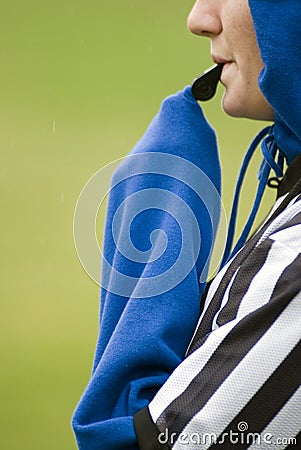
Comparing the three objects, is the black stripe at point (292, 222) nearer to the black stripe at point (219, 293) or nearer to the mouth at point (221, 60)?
the black stripe at point (219, 293)

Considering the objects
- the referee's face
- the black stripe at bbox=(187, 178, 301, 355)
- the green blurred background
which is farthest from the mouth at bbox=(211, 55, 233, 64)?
the green blurred background

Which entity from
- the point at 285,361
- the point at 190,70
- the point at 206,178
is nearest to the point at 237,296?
the point at 285,361

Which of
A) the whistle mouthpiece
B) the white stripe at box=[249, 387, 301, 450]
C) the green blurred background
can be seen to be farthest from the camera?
the green blurred background

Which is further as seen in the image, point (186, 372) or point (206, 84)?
point (206, 84)

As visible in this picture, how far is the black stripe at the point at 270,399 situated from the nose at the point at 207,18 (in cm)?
30

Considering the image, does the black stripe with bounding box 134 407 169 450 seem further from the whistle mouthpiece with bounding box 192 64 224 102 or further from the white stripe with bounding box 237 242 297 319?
the whistle mouthpiece with bounding box 192 64 224 102

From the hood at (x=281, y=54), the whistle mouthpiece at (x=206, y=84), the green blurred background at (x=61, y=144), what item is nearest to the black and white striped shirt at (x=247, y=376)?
the hood at (x=281, y=54)

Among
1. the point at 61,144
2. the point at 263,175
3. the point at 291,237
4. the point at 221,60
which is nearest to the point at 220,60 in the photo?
the point at 221,60

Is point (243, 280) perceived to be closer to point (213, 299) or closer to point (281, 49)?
point (213, 299)

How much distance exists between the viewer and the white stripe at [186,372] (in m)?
0.56

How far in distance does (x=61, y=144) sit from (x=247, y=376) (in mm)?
3209

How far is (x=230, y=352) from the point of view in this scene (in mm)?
555

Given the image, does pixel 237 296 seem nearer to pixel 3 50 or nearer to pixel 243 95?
pixel 243 95

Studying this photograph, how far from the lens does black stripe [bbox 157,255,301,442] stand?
550 millimetres
